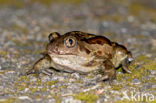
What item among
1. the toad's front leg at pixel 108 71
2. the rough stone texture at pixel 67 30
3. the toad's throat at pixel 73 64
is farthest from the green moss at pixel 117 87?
the toad's throat at pixel 73 64

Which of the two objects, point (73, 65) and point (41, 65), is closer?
point (73, 65)

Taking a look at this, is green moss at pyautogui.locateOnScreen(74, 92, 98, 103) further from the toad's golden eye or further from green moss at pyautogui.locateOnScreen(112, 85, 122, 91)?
the toad's golden eye

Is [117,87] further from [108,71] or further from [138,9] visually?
[138,9]

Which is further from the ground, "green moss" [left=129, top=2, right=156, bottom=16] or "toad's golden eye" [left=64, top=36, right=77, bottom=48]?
"green moss" [left=129, top=2, right=156, bottom=16]

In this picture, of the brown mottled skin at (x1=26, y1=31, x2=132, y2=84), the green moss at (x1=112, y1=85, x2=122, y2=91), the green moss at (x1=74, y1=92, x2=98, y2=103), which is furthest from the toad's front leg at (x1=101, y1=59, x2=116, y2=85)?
the green moss at (x1=74, y1=92, x2=98, y2=103)

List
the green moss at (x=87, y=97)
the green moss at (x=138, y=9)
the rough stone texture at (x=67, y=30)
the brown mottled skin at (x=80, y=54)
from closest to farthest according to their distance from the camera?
1. the green moss at (x=87, y=97)
2. the rough stone texture at (x=67, y=30)
3. the brown mottled skin at (x=80, y=54)
4. the green moss at (x=138, y=9)

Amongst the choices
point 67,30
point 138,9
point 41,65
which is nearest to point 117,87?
point 41,65

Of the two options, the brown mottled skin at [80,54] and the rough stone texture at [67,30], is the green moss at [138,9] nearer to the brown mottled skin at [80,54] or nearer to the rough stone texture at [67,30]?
the rough stone texture at [67,30]
